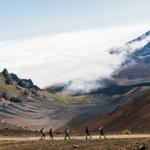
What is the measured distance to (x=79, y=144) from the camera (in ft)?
232

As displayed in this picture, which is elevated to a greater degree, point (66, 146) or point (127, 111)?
point (127, 111)

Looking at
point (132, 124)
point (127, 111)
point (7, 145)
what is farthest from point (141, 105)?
point (7, 145)

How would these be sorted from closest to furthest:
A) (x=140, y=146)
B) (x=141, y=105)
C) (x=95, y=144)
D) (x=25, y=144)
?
(x=140, y=146), (x=95, y=144), (x=25, y=144), (x=141, y=105)

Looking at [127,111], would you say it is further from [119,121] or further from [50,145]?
[50,145]

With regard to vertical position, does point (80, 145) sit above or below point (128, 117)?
below

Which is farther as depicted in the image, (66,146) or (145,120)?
(145,120)

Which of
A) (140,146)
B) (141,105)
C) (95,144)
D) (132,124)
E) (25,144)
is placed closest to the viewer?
(140,146)

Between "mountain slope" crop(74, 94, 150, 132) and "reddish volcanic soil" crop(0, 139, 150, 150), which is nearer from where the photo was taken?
"reddish volcanic soil" crop(0, 139, 150, 150)

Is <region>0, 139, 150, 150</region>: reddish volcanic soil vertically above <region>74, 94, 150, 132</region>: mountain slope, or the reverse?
<region>74, 94, 150, 132</region>: mountain slope

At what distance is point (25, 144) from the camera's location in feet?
242

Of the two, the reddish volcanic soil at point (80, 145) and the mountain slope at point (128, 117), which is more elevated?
the mountain slope at point (128, 117)

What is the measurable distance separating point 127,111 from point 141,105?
7951mm

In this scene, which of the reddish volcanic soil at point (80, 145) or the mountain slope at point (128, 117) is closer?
the reddish volcanic soil at point (80, 145)

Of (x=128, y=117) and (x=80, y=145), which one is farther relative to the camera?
(x=128, y=117)
